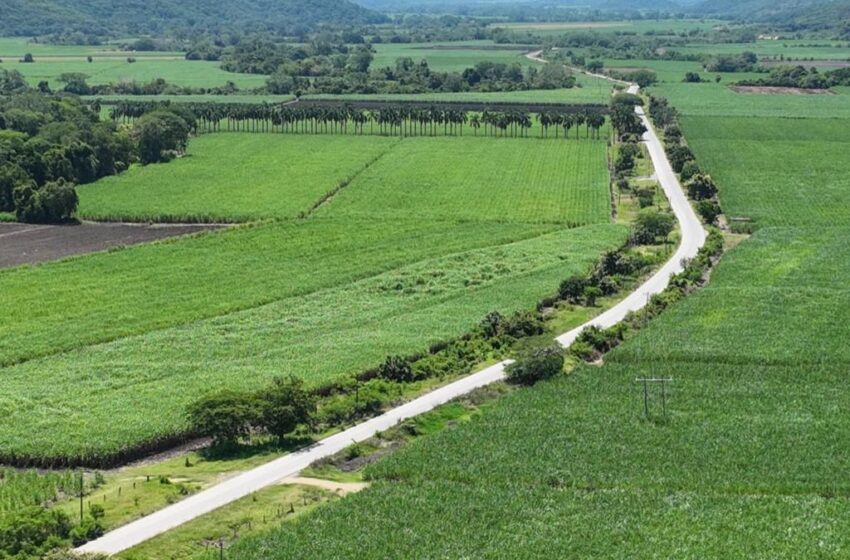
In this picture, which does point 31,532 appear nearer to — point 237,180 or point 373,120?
point 237,180

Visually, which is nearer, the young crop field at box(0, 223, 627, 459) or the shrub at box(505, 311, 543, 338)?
the young crop field at box(0, 223, 627, 459)

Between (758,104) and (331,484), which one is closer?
(331,484)

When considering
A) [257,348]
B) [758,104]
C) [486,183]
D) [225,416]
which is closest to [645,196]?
[486,183]

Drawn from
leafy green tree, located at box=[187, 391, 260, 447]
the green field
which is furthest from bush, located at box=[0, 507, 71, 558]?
leafy green tree, located at box=[187, 391, 260, 447]

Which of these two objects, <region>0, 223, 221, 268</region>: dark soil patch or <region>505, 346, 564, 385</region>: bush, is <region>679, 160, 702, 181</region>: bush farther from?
<region>505, 346, 564, 385</region>: bush

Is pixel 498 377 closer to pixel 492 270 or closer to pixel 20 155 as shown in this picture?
pixel 492 270

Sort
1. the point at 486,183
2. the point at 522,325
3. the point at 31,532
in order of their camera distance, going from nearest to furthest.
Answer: the point at 31,532, the point at 522,325, the point at 486,183

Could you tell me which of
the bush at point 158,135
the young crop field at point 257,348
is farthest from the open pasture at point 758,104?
the young crop field at point 257,348
